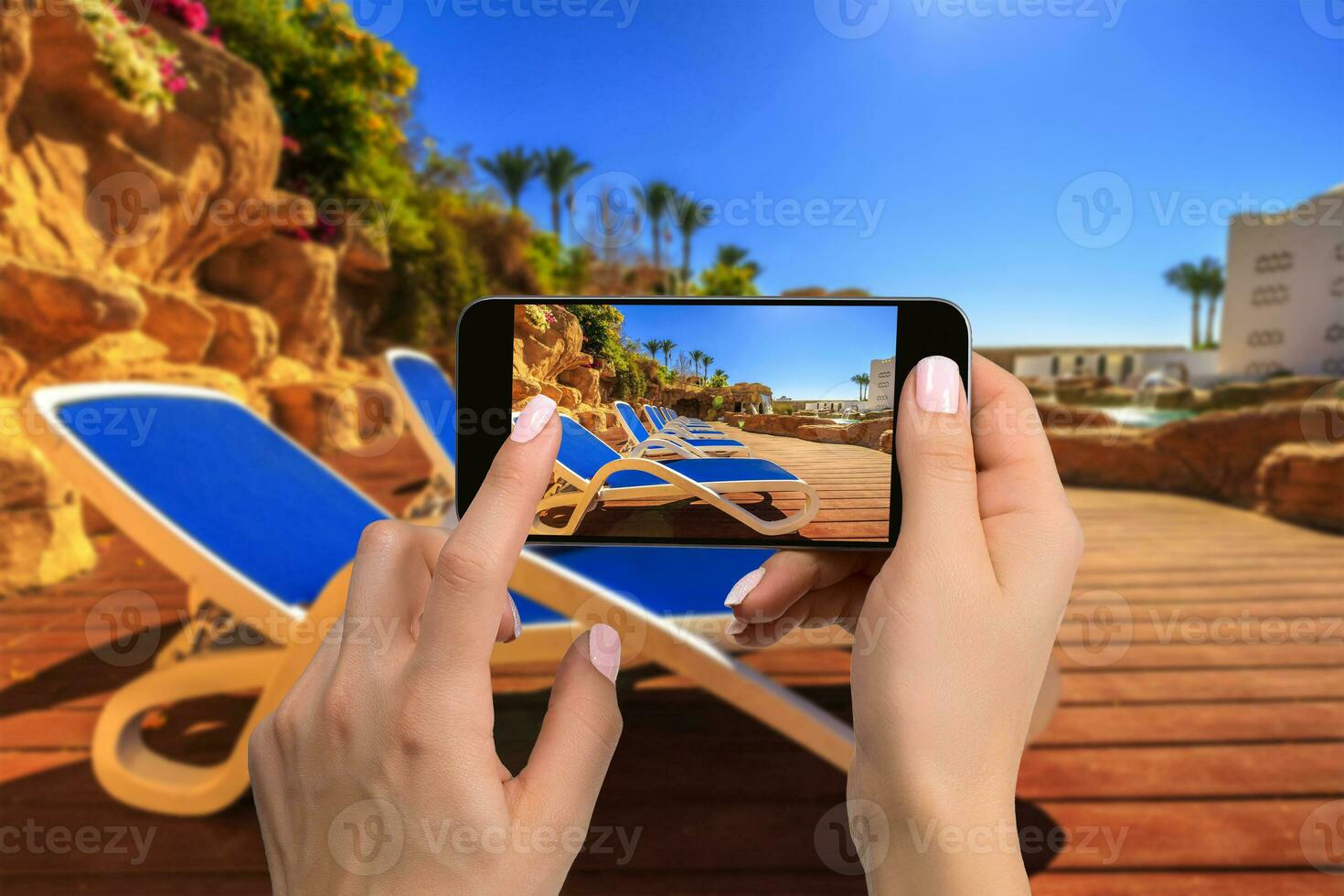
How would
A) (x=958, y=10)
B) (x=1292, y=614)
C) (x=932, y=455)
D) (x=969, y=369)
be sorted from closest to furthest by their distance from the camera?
(x=932, y=455)
(x=969, y=369)
(x=1292, y=614)
(x=958, y=10)

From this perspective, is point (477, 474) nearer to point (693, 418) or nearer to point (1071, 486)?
point (693, 418)

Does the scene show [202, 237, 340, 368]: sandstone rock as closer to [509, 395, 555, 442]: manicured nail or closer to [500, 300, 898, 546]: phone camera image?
[500, 300, 898, 546]: phone camera image

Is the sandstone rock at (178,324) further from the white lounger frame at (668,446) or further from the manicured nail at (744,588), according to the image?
the manicured nail at (744,588)

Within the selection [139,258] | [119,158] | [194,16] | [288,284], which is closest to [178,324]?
[139,258]

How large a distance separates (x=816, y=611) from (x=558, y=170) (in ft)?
71.6

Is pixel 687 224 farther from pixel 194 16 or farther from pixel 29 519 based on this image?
pixel 29 519

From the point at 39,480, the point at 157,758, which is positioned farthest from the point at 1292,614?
the point at 39,480

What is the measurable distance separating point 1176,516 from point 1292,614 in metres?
2.50

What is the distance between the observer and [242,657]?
1455 millimetres

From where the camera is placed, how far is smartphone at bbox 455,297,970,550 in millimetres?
807

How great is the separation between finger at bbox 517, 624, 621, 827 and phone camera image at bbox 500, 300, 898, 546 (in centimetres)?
23

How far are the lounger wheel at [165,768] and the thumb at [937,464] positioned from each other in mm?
1349

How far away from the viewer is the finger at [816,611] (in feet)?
3.18

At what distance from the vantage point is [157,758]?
150cm
